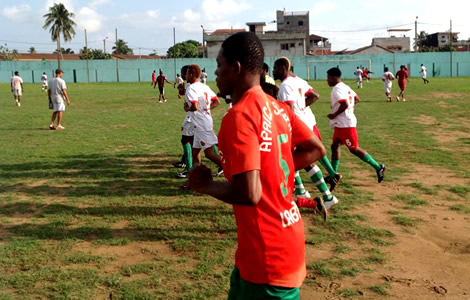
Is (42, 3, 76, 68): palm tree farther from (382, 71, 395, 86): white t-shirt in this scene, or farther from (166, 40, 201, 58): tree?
(382, 71, 395, 86): white t-shirt

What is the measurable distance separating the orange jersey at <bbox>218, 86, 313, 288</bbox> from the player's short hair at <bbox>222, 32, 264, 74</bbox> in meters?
0.14

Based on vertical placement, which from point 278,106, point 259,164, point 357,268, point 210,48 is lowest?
point 357,268

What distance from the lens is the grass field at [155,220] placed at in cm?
452

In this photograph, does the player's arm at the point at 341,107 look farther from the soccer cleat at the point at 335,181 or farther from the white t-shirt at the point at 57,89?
the white t-shirt at the point at 57,89

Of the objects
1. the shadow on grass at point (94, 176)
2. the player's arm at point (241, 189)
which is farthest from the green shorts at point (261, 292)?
the shadow on grass at point (94, 176)

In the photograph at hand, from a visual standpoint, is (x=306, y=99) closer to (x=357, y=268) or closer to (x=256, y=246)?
(x=357, y=268)

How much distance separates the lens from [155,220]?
6.39 meters

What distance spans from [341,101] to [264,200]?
5.83m

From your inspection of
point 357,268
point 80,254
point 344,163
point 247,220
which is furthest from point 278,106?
point 344,163

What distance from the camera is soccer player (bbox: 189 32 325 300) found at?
6.77 feet

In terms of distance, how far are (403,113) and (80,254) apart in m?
16.6

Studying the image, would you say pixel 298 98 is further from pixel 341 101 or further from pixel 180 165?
pixel 180 165

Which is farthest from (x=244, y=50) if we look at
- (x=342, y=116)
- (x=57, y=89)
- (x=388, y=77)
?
(x=388, y=77)

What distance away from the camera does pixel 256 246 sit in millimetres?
2184
